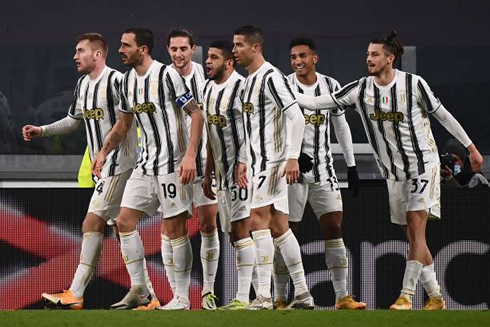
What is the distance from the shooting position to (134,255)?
11.1 meters

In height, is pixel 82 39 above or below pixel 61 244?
above

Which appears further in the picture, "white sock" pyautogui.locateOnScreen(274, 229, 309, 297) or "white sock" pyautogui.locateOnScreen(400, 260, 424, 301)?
"white sock" pyautogui.locateOnScreen(400, 260, 424, 301)

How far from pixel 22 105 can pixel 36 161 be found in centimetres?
55

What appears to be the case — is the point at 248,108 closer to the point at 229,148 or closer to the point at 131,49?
the point at 229,148

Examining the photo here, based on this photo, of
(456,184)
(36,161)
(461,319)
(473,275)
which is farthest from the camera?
(36,161)

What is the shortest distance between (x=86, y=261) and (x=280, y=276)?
141 cm

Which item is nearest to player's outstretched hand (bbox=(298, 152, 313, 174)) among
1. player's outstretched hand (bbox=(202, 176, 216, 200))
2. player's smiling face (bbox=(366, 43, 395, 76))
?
player's outstretched hand (bbox=(202, 176, 216, 200))

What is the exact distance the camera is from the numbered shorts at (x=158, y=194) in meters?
10.9

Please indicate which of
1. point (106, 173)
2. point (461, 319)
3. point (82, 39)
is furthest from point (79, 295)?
point (461, 319)

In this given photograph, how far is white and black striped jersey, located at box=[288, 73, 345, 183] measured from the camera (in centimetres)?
1170

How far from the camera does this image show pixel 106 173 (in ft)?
37.2

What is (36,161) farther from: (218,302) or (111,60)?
(218,302)

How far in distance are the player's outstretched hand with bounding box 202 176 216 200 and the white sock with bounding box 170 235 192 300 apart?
423mm

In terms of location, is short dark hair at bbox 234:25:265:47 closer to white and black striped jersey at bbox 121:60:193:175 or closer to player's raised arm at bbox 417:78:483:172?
white and black striped jersey at bbox 121:60:193:175
